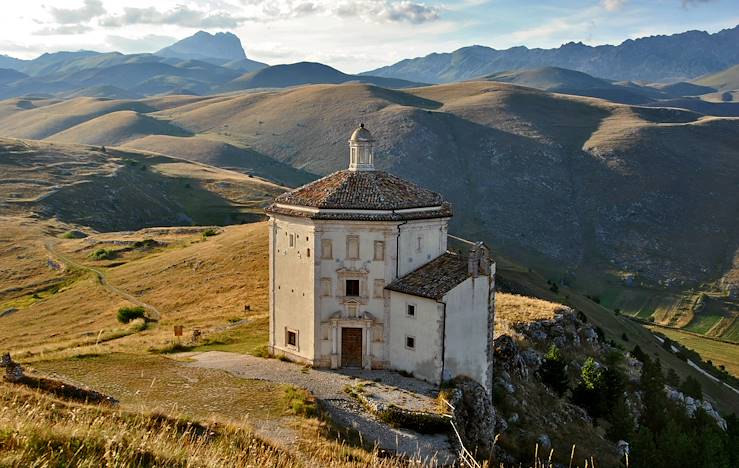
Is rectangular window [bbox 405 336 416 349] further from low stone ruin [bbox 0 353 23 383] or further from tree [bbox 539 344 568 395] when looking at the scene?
low stone ruin [bbox 0 353 23 383]

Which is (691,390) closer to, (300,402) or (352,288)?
(352,288)

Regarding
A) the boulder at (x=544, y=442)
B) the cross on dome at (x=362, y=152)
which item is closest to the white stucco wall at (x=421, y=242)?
the cross on dome at (x=362, y=152)

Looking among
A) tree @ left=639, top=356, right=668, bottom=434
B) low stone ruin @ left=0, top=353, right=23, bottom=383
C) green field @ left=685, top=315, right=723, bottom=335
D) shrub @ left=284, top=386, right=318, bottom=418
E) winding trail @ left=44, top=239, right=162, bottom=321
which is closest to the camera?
low stone ruin @ left=0, top=353, right=23, bottom=383

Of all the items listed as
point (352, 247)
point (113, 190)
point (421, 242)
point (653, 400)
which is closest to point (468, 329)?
point (421, 242)

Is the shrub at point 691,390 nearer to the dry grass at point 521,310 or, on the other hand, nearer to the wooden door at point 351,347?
the dry grass at point 521,310

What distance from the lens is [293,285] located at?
3519cm

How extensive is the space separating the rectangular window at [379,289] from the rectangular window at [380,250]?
1232mm

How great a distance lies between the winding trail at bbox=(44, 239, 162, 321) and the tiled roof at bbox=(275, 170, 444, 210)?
25140mm

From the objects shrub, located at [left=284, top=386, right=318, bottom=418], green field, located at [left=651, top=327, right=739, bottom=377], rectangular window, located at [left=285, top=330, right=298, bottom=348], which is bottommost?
green field, located at [left=651, top=327, right=739, bottom=377]

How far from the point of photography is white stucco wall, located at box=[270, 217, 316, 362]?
34.1m

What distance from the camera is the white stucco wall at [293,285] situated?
112ft

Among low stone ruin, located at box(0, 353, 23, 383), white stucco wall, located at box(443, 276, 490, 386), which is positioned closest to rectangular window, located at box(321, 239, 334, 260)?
white stucco wall, located at box(443, 276, 490, 386)

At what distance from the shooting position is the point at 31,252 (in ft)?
276

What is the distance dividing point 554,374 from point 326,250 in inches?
742
